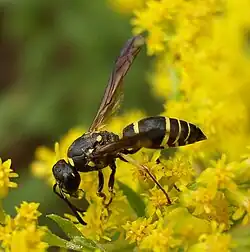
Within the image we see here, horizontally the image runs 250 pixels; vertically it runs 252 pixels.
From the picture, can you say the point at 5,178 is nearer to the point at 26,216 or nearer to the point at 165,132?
the point at 26,216

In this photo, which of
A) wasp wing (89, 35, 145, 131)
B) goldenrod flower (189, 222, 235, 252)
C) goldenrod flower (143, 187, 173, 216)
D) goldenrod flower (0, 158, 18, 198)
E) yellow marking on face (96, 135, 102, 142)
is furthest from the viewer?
wasp wing (89, 35, 145, 131)

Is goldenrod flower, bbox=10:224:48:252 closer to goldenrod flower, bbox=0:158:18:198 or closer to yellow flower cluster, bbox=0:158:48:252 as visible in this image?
yellow flower cluster, bbox=0:158:48:252

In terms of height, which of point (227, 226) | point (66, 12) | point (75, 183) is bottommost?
point (227, 226)

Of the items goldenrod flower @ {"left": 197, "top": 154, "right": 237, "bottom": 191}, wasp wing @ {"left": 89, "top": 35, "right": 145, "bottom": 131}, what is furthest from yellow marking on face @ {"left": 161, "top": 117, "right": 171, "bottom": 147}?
wasp wing @ {"left": 89, "top": 35, "right": 145, "bottom": 131}

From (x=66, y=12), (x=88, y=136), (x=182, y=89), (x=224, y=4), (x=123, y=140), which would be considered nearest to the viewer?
(x=123, y=140)

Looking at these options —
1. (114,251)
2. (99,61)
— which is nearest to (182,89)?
(114,251)

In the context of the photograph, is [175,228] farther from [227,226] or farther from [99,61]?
[99,61]

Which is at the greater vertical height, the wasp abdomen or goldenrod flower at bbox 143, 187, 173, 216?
the wasp abdomen

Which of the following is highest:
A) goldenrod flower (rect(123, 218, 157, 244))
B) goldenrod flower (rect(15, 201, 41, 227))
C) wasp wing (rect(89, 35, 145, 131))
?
wasp wing (rect(89, 35, 145, 131))
